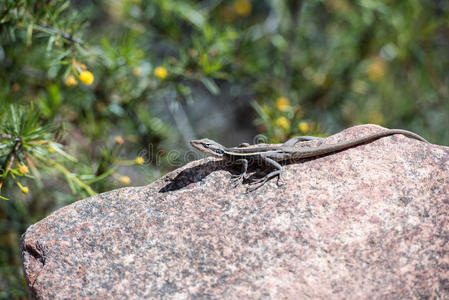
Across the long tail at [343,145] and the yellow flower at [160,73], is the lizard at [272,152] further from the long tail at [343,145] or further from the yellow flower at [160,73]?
the yellow flower at [160,73]

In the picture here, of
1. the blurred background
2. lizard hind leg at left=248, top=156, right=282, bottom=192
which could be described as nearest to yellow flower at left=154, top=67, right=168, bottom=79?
the blurred background

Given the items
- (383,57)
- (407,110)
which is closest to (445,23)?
(383,57)

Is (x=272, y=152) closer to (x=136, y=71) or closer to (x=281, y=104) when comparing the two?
(x=281, y=104)

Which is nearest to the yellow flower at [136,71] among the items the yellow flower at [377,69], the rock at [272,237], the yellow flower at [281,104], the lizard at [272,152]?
the lizard at [272,152]

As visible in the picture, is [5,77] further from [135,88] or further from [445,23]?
[445,23]

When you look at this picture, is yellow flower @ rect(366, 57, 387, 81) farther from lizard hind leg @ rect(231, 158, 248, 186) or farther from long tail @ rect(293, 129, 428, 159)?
lizard hind leg @ rect(231, 158, 248, 186)

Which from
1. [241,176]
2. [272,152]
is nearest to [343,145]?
[272,152]

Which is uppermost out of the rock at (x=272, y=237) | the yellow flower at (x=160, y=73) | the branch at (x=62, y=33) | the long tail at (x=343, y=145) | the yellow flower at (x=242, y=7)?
the branch at (x=62, y=33)
